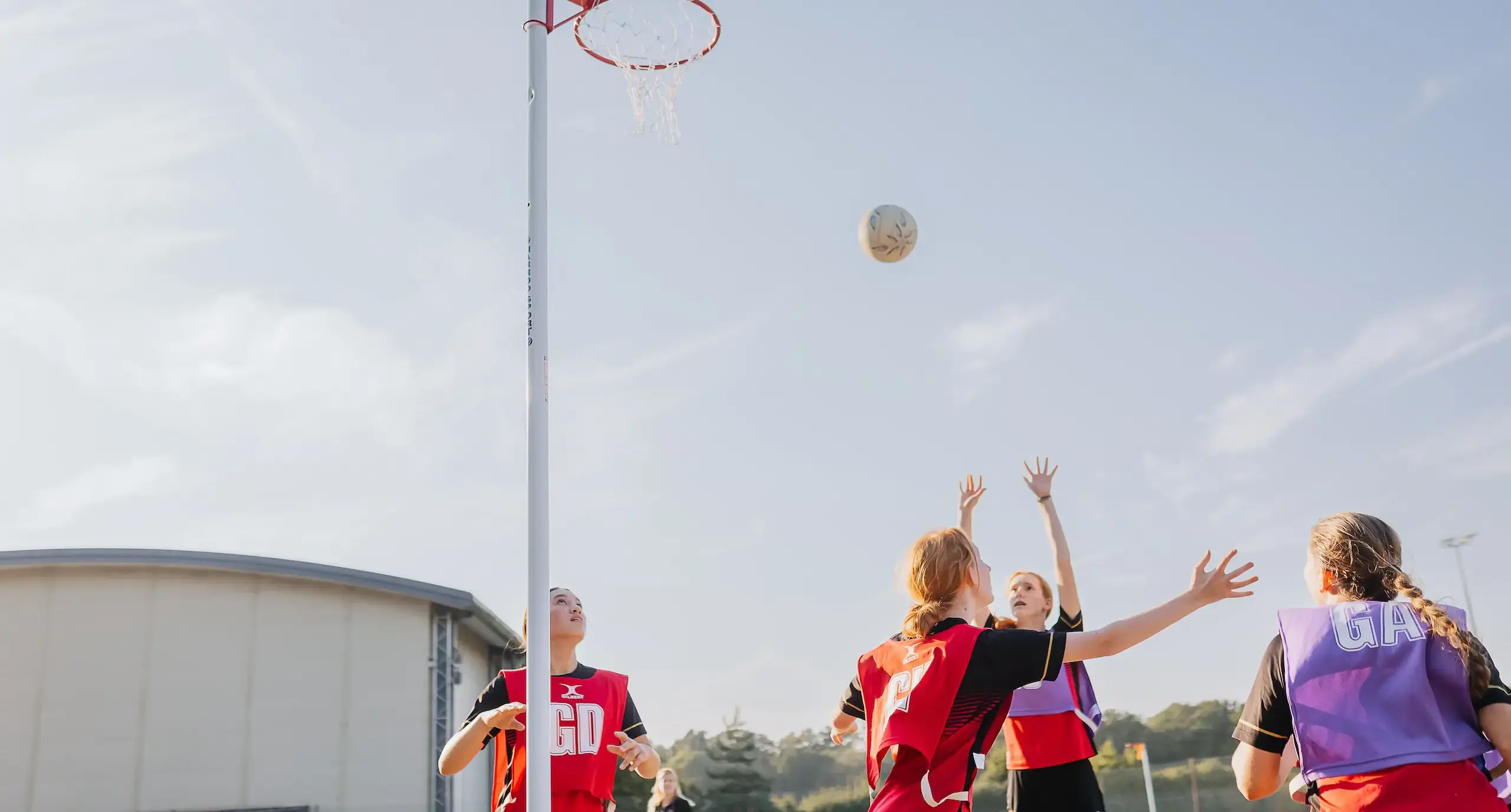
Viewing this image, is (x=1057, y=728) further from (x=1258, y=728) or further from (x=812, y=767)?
(x=812, y=767)

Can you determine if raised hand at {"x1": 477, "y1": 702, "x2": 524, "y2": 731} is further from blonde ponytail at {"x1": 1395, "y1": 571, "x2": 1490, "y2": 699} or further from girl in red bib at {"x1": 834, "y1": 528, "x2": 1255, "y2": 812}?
blonde ponytail at {"x1": 1395, "y1": 571, "x2": 1490, "y2": 699}

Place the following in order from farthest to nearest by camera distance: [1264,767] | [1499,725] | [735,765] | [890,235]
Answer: [735,765] → [890,235] → [1264,767] → [1499,725]

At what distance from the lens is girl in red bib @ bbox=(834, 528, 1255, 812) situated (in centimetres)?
396

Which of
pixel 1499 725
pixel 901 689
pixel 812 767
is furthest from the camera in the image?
pixel 812 767

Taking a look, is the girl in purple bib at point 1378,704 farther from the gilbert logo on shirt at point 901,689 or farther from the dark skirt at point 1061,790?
the dark skirt at point 1061,790

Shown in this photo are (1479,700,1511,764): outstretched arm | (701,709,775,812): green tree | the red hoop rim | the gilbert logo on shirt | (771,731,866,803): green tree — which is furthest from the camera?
(701,709,775,812): green tree

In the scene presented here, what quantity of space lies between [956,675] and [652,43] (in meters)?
5.36

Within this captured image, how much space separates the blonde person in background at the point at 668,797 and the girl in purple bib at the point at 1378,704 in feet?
34.2

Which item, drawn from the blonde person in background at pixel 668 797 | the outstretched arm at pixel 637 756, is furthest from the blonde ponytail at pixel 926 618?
the blonde person in background at pixel 668 797

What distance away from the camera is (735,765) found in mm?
48500

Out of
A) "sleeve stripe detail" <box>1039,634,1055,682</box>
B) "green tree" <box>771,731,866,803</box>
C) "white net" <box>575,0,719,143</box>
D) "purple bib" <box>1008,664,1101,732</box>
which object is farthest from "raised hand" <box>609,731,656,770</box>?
"green tree" <box>771,731,866,803</box>

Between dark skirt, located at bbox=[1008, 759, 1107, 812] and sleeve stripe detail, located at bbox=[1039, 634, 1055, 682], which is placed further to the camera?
dark skirt, located at bbox=[1008, 759, 1107, 812]

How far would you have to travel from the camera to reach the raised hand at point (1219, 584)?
392cm

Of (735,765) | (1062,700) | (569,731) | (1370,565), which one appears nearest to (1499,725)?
(1370,565)
